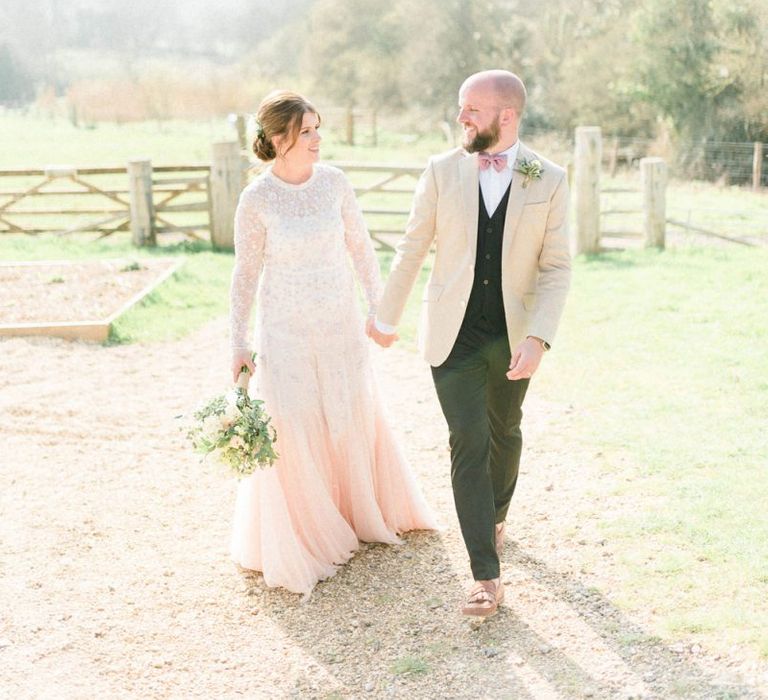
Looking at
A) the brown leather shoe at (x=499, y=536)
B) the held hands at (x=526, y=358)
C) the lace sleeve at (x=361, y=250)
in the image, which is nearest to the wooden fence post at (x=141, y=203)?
the lace sleeve at (x=361, y=250)

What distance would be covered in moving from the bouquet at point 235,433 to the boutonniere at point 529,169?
1519 millimetres

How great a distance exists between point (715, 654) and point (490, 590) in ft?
3.01

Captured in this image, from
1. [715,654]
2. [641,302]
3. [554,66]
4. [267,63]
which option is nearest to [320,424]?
[715,654]

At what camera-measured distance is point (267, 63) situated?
6912cm

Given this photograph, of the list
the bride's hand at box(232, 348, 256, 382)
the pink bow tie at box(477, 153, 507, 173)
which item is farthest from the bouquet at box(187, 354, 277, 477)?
the pink bow tie at box(477, 153, 507, 173)

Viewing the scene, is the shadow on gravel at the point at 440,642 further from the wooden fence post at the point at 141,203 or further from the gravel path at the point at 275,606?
the wooden fence post at the point at 141,203

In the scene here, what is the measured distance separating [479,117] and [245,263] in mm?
1324

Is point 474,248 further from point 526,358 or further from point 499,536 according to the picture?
point 499,536

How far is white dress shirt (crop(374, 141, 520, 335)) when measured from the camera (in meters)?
3.94

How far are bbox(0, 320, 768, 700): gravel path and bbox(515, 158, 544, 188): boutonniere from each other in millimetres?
1861

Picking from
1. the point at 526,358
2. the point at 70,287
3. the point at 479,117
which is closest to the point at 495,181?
the point at 479,117

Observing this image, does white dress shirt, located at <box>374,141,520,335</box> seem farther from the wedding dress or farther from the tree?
the tree

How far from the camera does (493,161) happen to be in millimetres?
3893

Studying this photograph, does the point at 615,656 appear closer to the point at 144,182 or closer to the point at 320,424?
the point at 320,424
